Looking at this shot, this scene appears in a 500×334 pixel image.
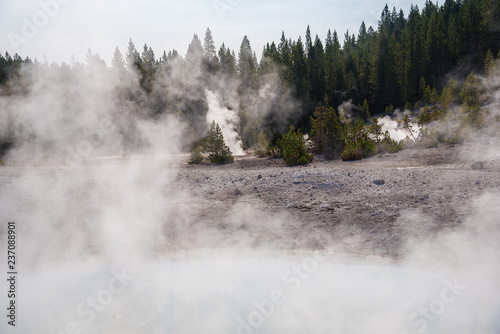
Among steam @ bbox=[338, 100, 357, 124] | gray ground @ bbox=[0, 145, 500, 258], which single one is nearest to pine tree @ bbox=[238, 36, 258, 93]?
steam @ bbox=[338, 100, 357, 124]

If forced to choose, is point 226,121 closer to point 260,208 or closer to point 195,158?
point 195,158

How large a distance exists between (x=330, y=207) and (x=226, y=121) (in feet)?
62.6

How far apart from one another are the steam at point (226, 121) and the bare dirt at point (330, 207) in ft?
34.9

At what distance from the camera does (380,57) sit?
134 ft

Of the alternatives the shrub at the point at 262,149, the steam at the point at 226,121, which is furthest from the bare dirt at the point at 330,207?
the steam at the point at 226,121

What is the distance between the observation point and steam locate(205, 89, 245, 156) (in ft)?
69.3

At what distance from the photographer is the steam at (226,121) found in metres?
21.1

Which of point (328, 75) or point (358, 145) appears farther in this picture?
point (328, 75)

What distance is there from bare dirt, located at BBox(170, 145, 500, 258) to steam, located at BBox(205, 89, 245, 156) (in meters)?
10.7

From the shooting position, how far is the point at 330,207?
7.33m

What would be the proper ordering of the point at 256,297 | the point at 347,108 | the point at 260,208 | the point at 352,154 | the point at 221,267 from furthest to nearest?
the point at 347,108, the point at 352,154, the point at 260,208, the point at 221,267, the point at 256,297

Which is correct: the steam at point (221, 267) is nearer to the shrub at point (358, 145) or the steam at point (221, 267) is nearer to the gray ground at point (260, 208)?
the gray ground at point (260, 208)

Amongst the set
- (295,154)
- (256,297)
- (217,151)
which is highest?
(217,151)

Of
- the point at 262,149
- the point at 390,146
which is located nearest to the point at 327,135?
the point at 390,146
